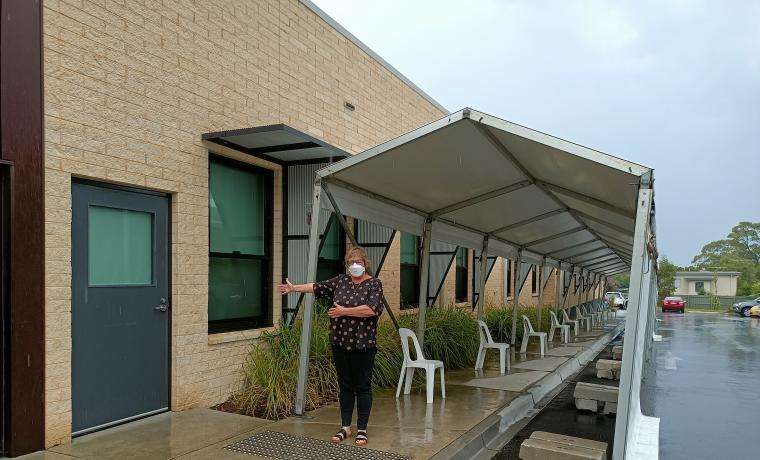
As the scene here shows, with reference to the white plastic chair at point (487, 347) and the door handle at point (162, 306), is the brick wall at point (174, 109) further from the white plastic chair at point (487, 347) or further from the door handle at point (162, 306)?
the white plastic chair at point (487, 347)

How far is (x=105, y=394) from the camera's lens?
19.1 ft

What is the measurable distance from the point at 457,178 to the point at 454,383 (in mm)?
3398

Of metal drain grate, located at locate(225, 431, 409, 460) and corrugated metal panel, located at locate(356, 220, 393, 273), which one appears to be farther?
corrugated metal panel, located at locate(356, 220, 393, 273)

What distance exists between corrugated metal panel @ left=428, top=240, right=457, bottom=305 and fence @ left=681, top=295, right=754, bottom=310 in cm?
4917

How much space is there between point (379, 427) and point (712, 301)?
191 ft

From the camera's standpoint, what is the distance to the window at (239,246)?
745 centimetres

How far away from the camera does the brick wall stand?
5.32 meters

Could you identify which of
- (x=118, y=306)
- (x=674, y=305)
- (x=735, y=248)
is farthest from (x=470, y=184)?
(x=735, y=248)

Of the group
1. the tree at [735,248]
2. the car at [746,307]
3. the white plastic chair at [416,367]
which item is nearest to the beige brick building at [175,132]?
the white plastic chair at [416,367]

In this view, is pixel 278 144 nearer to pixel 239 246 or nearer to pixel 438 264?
pixel 239 246

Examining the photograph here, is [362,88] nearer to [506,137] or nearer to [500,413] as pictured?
[506,137]

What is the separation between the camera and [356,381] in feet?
18.4

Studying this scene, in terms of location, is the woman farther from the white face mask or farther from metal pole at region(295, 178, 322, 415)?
metal pole at region(295, 178, 322, 415)

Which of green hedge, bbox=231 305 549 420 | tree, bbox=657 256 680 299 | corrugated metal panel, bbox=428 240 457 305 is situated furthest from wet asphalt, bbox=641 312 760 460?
tree, bbox=657 256 680 299
